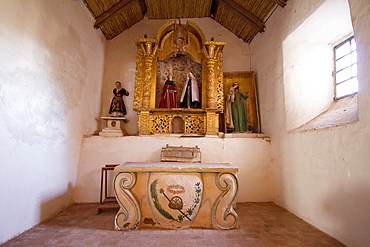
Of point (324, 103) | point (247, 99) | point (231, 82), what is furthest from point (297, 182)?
point (231, 82)

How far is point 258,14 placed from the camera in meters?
4.58

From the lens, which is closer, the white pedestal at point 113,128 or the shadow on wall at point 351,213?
the shadow on wall at point 351,213

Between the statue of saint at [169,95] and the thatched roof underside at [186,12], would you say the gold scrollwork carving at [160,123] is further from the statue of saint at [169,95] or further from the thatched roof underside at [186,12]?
the thatched roof underside at [186,12]

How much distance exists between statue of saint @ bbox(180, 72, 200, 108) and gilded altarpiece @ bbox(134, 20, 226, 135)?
155 mm

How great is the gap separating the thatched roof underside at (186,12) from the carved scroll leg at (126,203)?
388 cm

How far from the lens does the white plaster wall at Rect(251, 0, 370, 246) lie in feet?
7.10

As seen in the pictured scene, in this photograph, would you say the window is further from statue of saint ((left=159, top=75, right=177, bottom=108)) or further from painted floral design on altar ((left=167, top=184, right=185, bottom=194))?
statue of saint ((left=159, top=75, right=177, bottom=108))

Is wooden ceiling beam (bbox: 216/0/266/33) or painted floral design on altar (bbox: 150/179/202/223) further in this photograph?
wooden ceiling beam (bbox: 216/0/266/33)

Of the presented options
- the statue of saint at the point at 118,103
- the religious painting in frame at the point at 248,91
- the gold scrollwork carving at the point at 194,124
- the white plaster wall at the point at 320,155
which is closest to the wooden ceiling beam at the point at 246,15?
the white plaster wall at the point at 320,155

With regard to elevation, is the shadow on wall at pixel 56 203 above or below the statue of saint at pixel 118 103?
below

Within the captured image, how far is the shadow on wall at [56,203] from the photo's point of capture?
9.68 ft

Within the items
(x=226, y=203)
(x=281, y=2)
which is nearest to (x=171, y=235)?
(x=226, y=203)

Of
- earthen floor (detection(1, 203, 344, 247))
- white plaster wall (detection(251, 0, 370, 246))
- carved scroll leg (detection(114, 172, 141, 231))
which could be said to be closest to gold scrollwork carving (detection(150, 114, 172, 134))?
carved scroll leg (detection(114, 172, 141, 231))

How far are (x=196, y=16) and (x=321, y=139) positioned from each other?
15.6ft
